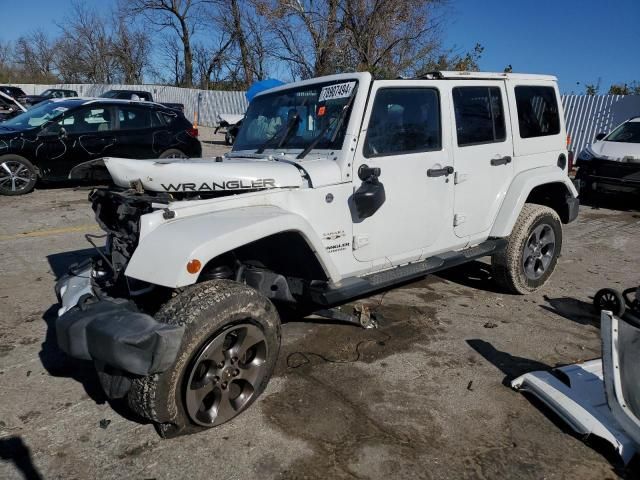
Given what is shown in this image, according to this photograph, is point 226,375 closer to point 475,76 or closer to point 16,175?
point 475,76

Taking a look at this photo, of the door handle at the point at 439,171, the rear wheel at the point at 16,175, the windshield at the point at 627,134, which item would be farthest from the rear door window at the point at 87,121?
the windshield at the point at 627,134

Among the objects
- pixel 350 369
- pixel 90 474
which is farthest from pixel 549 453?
pixel 90 474

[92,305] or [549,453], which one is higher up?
[92,305]

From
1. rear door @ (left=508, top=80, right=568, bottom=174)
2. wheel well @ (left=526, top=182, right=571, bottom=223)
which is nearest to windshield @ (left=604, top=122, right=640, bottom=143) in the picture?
wheel well @ (left=526, top=182, right=571, bottom=223)

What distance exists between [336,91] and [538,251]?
2.77 m

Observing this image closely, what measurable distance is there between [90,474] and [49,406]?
0.80 metres

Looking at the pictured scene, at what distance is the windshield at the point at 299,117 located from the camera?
3.78m

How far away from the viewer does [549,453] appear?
281cm

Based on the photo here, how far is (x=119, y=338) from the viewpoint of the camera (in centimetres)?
242

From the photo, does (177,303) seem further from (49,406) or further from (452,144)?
(452,144)

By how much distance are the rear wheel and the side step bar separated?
7.84m

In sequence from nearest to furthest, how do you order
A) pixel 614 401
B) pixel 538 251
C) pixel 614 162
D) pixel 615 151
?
pixel 614 401 → pixel 538 251 → pixel 614 162 → pixel 615 151

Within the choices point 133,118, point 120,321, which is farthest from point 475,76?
point 133,118

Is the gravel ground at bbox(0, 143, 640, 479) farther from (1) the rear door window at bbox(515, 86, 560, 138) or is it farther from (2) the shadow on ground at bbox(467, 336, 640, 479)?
(1) the rear door window at bbox(515, 86, 560, 138)
